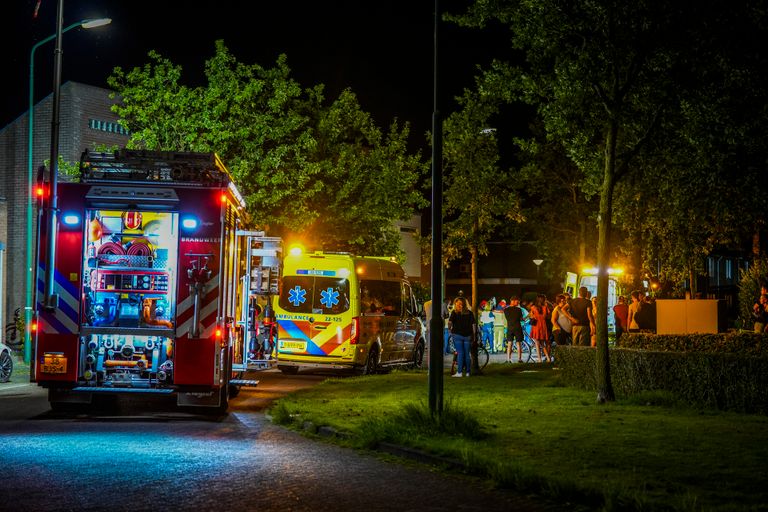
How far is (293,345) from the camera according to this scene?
21719 mm

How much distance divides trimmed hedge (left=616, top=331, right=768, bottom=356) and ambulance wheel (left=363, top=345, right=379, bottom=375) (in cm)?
632

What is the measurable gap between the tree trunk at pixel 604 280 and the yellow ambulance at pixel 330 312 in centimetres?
737

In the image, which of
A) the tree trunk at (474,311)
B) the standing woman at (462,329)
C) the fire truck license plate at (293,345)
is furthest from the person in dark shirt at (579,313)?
the fire truck license plate at (293,345)

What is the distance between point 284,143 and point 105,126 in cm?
756

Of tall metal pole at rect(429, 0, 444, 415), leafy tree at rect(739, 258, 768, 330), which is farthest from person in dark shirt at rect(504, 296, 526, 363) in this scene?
tall metal pole at rect(429, 0, 444, 415)

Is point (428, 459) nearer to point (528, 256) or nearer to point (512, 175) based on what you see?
point (512, 175)

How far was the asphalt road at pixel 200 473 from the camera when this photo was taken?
26.2 ft

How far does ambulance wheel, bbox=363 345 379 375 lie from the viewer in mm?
21942

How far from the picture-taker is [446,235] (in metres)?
25.7

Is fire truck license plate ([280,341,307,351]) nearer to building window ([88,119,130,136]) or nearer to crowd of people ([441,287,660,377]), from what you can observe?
crowd of people ([441,287,660,377])

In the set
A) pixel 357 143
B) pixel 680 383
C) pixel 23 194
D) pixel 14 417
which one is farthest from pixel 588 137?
pixel 23 194

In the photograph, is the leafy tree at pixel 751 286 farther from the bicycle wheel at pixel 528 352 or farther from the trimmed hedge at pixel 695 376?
the trimmed hedge at pixel 695 376

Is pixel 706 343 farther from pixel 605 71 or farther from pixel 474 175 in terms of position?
pixel 474 175

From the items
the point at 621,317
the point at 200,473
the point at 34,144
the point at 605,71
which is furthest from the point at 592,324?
the point at 34,144
